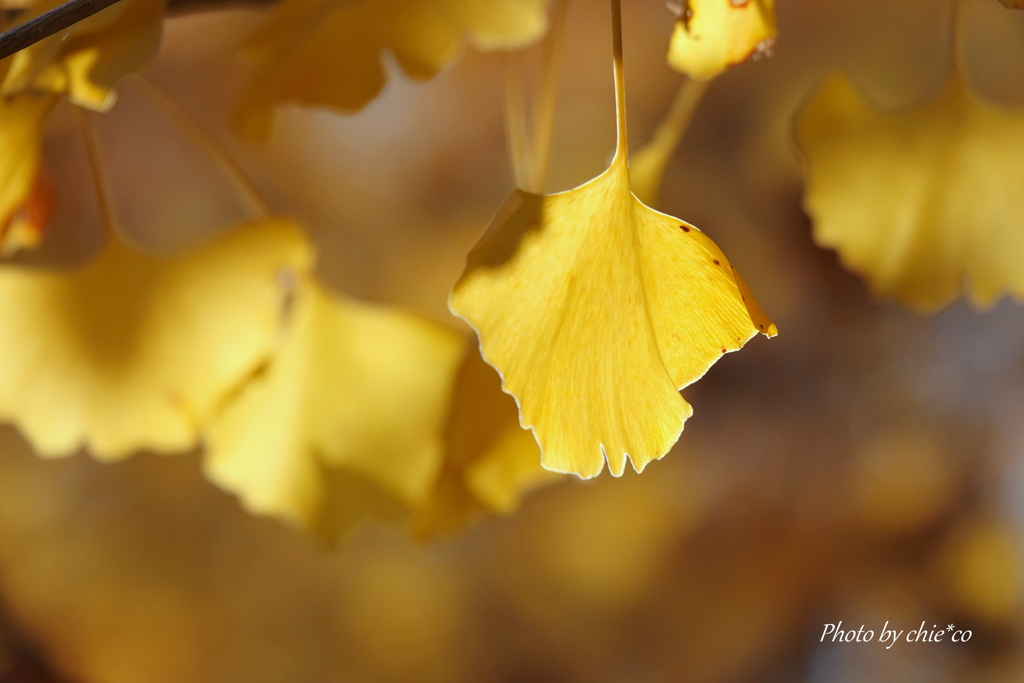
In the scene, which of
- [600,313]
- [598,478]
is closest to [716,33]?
[600,313]

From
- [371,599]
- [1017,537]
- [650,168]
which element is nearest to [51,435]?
[650,168]

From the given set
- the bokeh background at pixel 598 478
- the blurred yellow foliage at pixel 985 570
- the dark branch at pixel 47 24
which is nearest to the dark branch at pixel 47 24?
the dark branch at pixel 47 24

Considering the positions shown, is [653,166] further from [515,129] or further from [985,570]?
[985,570]

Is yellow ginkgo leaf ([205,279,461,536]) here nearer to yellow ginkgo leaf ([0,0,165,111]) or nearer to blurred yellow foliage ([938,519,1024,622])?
yellow ginkgo leaf ([0,0,165,111])

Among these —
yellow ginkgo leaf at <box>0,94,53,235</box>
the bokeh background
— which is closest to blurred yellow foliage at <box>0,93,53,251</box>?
yellow ginkgo leaf at <box>0,94,53,235</box>

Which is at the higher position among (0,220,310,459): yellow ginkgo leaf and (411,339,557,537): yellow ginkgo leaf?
(0,220,310,459): yellow ginkgo leaf

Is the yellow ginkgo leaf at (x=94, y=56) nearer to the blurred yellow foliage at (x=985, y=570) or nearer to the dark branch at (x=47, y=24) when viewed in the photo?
the dark branch at (x=47, y=24)

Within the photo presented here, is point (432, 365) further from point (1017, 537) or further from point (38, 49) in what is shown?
point (1017, 537)
